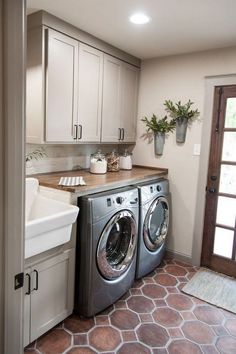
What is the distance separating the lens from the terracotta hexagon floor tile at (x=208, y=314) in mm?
2217

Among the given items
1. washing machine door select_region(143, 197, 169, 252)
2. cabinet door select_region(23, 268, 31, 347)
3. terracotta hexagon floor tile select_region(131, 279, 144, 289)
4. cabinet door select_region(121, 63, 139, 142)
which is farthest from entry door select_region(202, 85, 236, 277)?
cabinet door select_region(23, 268, 31, 347)

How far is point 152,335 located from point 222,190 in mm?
1593

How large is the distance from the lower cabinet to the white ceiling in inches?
70.1

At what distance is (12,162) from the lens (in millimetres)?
896

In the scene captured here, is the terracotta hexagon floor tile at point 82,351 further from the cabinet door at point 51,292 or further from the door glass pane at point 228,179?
the door glass pane at point 228,179

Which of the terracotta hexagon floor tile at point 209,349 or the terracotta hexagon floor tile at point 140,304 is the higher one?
the terracotta hexagon floor tile at point 140,304

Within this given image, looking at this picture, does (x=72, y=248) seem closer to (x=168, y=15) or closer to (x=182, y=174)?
(x=182, y=174)

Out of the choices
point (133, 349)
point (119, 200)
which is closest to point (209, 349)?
point (133, 349)

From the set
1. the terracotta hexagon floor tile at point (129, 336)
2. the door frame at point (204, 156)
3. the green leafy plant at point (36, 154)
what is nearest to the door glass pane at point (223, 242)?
the door frame at point (204, 156)

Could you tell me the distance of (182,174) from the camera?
3.13 meters

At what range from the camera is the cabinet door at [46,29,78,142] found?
7.23 ft

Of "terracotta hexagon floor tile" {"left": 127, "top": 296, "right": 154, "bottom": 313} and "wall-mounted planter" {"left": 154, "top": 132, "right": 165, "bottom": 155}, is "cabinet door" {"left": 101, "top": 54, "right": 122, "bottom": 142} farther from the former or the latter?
"terracotta hexagon floor tile" {"left": 127, "top": 296, "right": 154, "bottom": 313}

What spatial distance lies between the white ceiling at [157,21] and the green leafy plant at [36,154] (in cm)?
113

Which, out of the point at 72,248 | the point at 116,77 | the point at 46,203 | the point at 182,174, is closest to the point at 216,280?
the point at 182,174
